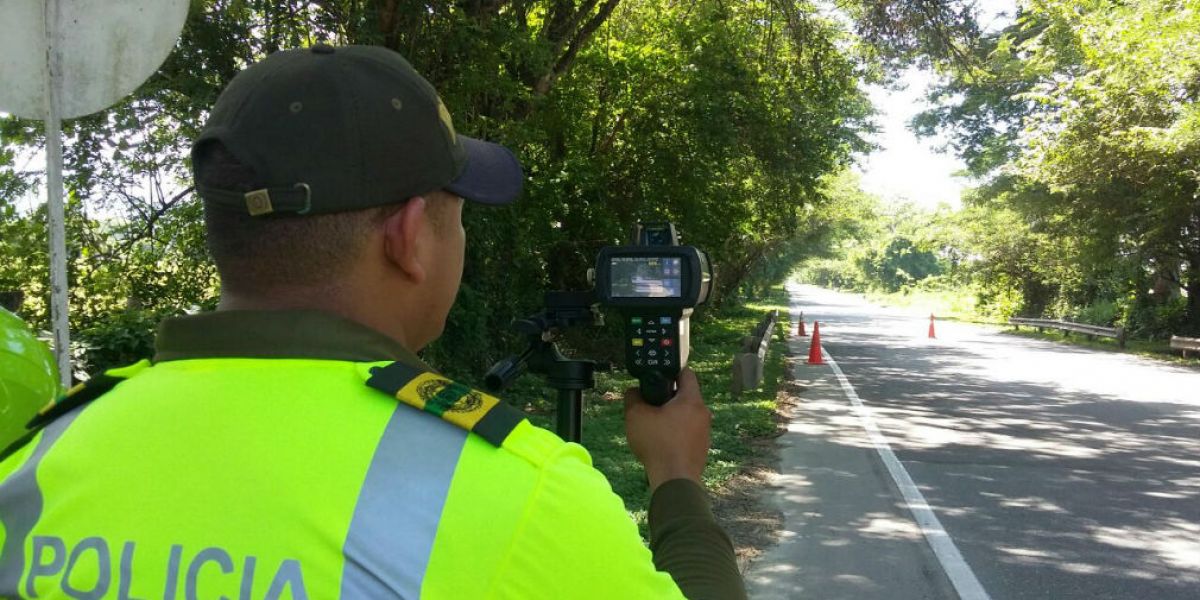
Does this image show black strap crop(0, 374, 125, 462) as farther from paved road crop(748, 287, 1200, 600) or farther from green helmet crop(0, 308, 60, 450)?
paved road crop(748, 287, 1200, 600)

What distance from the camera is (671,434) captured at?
1.51m

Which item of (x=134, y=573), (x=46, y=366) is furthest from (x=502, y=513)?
(x=46, y=366)

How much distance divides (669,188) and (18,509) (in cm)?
1464

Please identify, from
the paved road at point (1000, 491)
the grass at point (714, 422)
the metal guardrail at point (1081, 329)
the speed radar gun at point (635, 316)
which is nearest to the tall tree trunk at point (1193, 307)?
the metal guardrail at point (1081, 329)

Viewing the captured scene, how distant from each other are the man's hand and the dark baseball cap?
62cm

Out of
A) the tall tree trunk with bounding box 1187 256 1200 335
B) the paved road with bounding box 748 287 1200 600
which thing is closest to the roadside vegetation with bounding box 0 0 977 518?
the paved road with bounding box 748 287 1200 600

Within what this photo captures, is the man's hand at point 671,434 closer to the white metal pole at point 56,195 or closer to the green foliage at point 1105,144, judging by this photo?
the white metal pole at point 56,195

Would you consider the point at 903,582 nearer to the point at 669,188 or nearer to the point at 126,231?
the point at 126,231

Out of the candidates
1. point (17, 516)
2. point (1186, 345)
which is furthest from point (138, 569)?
point (1186, 345)

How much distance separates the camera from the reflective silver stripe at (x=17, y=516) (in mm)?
968

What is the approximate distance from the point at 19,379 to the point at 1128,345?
28.5 m

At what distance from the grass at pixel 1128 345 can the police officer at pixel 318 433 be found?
888 inches

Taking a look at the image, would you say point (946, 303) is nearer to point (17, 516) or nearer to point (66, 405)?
point (66, 405)

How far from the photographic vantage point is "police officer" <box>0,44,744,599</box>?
34.7 inches
